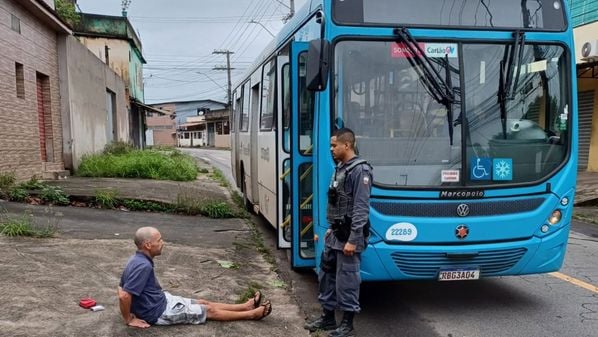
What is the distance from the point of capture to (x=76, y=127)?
14.7 meters

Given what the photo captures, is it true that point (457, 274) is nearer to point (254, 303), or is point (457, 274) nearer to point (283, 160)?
Result: point (254, 303)

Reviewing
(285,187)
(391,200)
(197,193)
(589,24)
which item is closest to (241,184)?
(197,193)

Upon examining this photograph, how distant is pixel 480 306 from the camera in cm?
529

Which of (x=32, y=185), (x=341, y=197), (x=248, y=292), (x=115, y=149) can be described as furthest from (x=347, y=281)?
(x=115, y=149)

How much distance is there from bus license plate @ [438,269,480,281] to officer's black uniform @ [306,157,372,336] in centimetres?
86

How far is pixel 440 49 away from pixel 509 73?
2.25 feet

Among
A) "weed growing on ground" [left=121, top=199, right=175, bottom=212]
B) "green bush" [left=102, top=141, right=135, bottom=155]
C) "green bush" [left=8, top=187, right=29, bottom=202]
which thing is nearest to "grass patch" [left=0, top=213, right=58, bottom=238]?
"green bush" [left=8, top=187, right=29, bottom=202]

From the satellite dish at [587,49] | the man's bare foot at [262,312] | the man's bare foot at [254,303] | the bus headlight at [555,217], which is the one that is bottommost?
the man's bare foot at [262,312]

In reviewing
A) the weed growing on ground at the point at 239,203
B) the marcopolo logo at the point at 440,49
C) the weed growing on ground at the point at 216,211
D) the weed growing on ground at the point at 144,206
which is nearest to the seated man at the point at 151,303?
the marcopolo logo at the point at 440,49

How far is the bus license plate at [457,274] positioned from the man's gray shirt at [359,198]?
3.16ft

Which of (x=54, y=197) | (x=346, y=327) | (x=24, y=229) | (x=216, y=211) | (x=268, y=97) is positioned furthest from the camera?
(x=216, y=211)

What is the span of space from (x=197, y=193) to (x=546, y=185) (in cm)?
910

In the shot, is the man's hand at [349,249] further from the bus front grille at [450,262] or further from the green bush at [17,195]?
the green bush at [17,195]

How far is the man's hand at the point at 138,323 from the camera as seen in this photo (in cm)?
406
